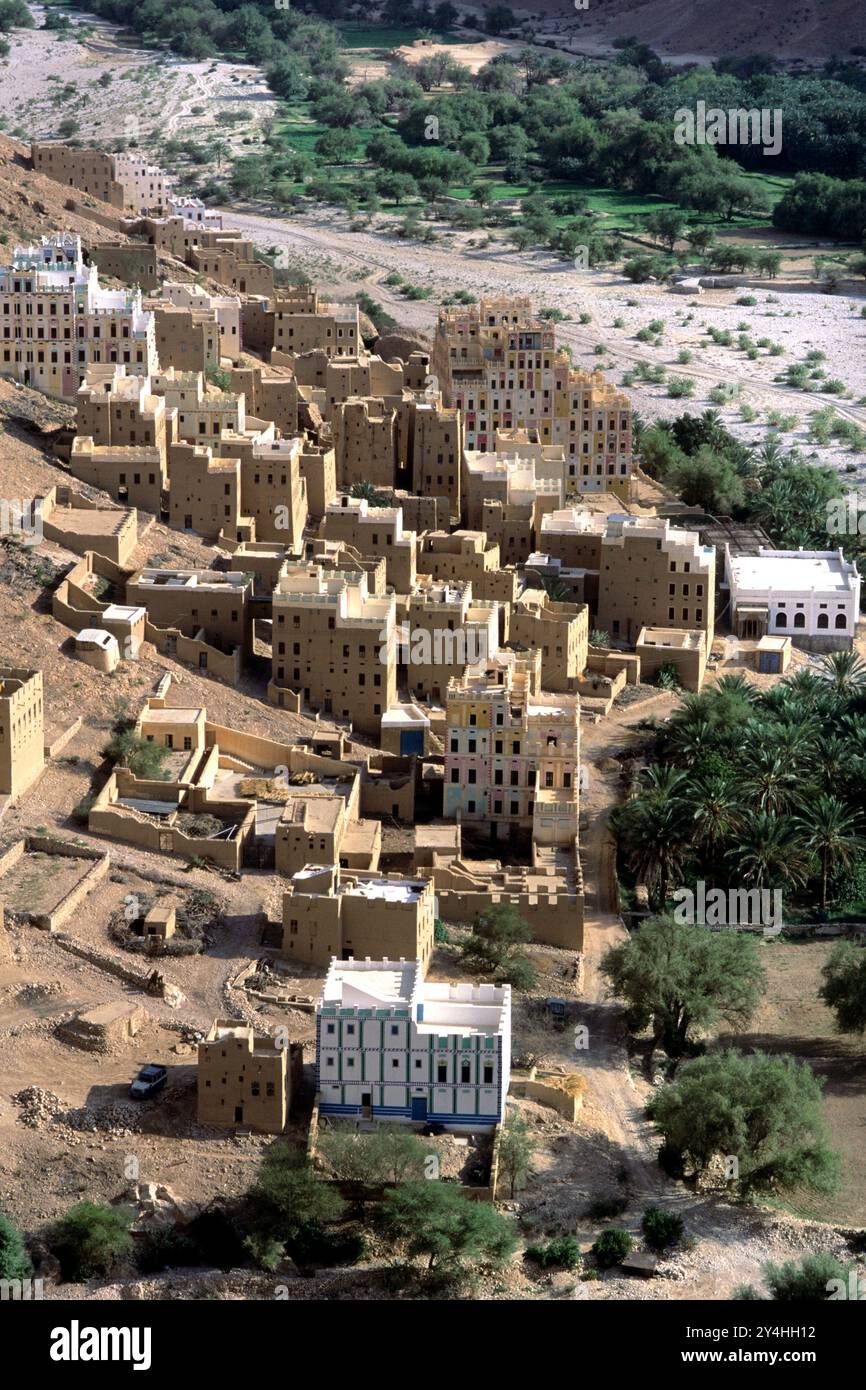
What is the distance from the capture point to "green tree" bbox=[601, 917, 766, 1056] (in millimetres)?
66562

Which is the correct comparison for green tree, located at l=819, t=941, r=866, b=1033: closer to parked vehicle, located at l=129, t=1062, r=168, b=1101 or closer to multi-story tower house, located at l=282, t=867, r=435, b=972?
multi-story tower house, located at l=282, t=867, r=435, b=972

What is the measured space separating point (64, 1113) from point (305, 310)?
53135 mm

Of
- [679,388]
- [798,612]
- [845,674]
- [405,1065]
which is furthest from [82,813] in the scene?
[679,388]

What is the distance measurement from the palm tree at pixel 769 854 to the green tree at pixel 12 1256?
2567 cm

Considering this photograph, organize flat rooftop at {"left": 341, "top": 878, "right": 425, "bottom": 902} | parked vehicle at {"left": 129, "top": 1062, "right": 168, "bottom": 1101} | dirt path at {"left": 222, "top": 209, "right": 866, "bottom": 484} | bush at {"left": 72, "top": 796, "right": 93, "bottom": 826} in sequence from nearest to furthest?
1. parked vehicle at {"left": 129, "top": 1062, "right": 168, "bottom": 1101}
2. flat rooftop at {"left": 341, "top": 878, "right": 425, "bottom": 902}
3. bush at {"left": 72, "top": 796, "right": 93, "bottom": 826}
4. dirt path at {"left": 222, "top": 209, "right": 866, "bottom": 484}

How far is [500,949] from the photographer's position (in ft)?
223

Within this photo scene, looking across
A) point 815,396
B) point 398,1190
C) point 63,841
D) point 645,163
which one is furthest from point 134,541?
point 645,163

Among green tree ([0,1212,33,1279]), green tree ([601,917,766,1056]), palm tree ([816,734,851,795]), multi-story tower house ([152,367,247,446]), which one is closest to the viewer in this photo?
green tree ([0,1212,33,1279])

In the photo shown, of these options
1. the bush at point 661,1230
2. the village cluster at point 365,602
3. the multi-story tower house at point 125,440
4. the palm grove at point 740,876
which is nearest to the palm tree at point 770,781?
the palm grove at point 740,876

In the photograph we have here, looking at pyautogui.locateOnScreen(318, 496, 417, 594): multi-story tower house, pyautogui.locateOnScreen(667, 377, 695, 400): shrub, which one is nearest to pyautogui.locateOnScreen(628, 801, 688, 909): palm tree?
pyautogui.locateOnScreen(318, 496, 417, 594): multi-story tower house

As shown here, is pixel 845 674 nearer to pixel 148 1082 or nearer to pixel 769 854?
pixel 769 854

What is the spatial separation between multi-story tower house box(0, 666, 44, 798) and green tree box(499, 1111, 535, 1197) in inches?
661

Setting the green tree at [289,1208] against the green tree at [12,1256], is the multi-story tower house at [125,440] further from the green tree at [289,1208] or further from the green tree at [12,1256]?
the green tree at [12,1256]

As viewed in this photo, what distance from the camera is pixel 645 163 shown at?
565ft
